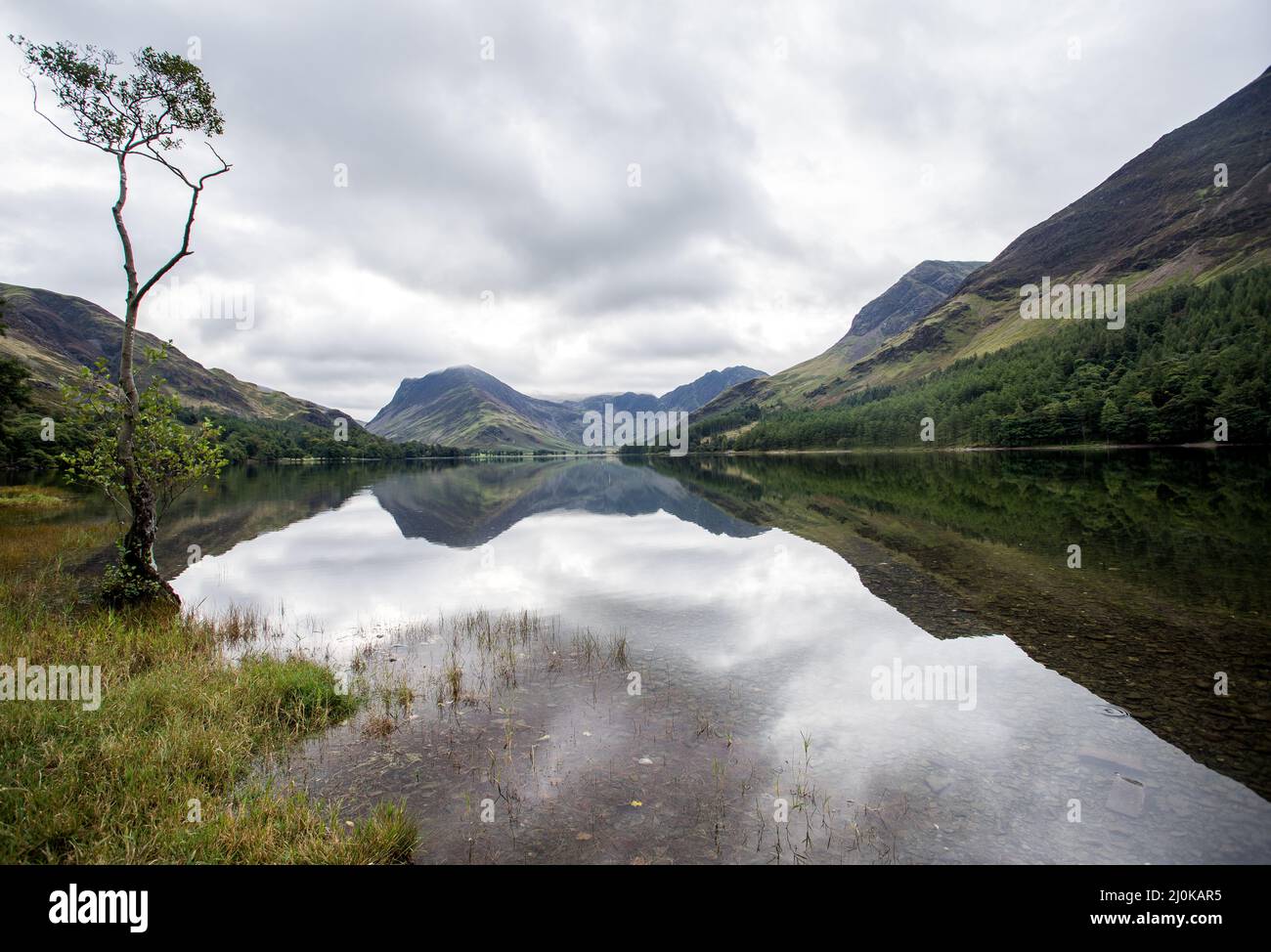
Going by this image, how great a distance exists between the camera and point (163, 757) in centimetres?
990

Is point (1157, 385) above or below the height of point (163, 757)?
above

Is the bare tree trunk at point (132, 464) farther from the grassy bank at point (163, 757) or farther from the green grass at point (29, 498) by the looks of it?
the green grass at point (29, 498)

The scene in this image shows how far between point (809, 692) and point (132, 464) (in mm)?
24868

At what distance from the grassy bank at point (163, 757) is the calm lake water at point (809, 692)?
1030mm

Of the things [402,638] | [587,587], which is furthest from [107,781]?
[587,587]

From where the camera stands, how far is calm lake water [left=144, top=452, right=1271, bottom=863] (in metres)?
9.09

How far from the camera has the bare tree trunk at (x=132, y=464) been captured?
2047 cm
